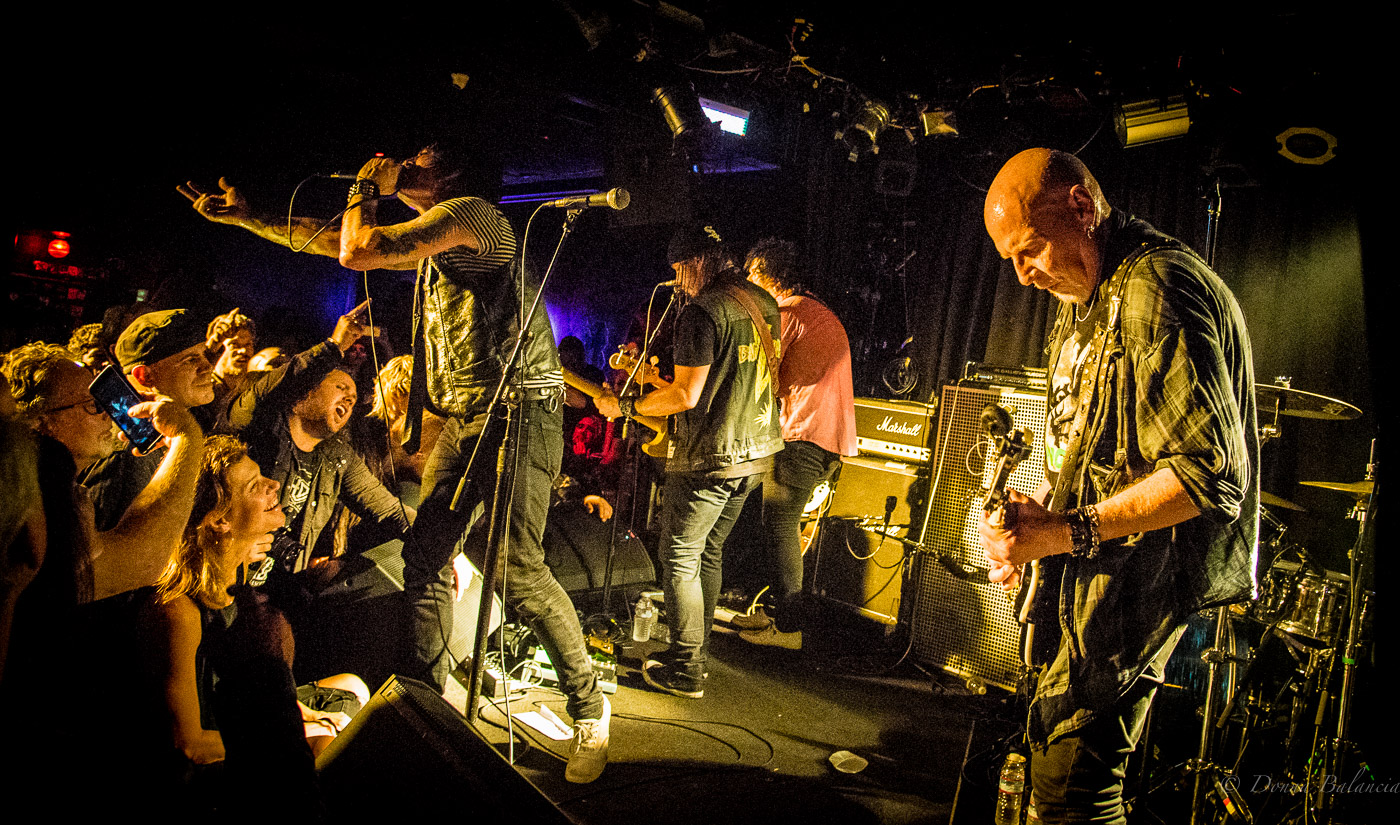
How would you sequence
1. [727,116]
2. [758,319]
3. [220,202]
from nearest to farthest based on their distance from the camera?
[220,202] < [758,319] < [727,116]

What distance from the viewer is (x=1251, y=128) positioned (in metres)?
3.78

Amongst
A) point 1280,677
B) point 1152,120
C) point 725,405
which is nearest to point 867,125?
point 1152,120

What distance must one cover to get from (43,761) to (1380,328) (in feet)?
17.5

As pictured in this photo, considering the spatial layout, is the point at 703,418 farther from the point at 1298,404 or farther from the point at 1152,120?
the point at 1152,120

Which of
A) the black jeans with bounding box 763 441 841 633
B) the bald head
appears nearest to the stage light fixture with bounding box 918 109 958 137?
the black jeans with bounding box 763 441 841 633

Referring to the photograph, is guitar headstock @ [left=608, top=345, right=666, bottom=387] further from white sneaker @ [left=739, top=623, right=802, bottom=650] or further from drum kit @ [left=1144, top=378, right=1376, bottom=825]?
drum kit @ [left=1144, top=378, right=1376, bottom=825]

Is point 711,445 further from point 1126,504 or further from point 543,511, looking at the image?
point 1126,504

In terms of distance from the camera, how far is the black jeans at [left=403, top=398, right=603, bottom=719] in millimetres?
2766

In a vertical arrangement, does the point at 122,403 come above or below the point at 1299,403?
below

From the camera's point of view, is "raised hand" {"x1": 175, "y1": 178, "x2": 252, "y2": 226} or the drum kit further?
"raised hand" {"x1": 175, "y1": 178, "x2": 252, "y2": 226}

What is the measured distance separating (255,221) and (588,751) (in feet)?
7.80

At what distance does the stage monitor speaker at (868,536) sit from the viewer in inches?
173

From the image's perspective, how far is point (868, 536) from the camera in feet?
14.9

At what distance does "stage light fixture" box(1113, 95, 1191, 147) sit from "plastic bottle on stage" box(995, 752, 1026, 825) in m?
3.14
